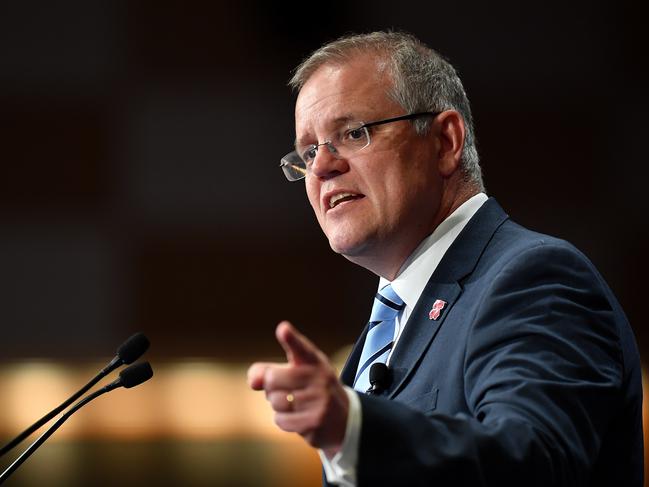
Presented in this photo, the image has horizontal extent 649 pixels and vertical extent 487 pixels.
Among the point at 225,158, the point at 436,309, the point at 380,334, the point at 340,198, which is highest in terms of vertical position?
the point at 340,198

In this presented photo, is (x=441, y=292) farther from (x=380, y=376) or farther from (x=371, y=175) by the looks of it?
(x=371, y=175)

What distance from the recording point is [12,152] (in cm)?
545

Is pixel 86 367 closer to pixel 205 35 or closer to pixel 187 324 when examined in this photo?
pixel 187 324

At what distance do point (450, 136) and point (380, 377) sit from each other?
2.13ft

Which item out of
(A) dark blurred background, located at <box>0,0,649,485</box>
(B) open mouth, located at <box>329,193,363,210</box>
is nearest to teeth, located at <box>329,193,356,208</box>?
(B) open mouth, located at <box>329,193,363,210</box>

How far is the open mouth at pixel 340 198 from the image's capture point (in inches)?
75.0

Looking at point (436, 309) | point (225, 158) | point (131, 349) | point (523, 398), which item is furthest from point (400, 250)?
point (225, 158)

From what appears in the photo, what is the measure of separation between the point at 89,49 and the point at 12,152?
79 centimetres

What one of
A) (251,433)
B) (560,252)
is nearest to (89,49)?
(251,433)

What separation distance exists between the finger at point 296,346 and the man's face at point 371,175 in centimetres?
89

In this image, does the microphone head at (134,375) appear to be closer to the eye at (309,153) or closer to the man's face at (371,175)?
the man's face at (371,175)

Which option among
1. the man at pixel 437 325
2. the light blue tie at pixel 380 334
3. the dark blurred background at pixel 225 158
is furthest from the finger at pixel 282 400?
the dark blurred background at pixel 225 158

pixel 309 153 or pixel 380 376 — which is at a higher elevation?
pixel 309 153

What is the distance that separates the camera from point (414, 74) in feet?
6.48
